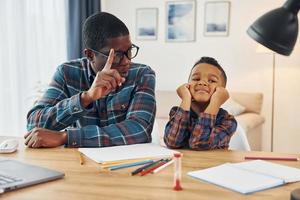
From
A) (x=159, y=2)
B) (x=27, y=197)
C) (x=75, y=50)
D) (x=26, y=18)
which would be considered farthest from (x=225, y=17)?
(x=27, y=197)

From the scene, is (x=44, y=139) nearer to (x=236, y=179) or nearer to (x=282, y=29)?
(x=236, y=179)

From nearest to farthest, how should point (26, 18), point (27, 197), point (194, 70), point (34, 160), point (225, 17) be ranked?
point (27, 197), point (34, 160), point (194, 70), point (26, 18), point (225, 17)

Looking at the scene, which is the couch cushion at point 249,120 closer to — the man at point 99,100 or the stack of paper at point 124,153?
the man at point 99,100

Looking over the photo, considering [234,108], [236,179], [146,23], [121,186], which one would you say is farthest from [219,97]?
[146,23]

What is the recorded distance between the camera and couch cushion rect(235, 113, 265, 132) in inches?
141

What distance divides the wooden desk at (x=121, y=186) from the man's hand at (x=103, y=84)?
1.13ft

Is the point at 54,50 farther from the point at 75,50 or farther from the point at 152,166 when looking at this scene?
the point at 152,166

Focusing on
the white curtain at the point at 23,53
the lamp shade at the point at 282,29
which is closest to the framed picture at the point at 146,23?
→ the white curtain at the point at 23,53

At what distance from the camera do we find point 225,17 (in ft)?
13.9

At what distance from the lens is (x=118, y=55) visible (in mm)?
1581

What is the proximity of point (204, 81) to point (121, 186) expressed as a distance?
2.30 feet

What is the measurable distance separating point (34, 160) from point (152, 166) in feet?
1.17

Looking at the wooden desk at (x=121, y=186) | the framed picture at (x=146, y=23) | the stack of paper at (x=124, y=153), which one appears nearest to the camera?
the wooden desk at (x=121, y=186)

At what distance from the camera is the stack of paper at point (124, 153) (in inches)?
45.8
